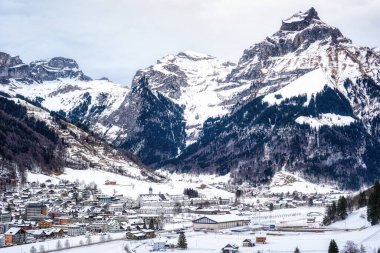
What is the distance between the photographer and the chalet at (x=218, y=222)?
144m

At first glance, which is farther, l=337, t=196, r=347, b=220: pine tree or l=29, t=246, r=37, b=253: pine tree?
l=337, t=196, r=347, b=220: pine tree

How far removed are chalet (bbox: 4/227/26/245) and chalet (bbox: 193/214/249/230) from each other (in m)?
38.7

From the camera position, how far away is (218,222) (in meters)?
146

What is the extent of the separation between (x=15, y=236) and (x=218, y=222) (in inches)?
1797

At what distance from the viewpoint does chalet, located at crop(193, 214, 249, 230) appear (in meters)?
144

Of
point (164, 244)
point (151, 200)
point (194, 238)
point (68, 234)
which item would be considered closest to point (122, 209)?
point (151, 200)

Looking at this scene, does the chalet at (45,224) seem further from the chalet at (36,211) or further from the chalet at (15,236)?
the chalet at (15,236)

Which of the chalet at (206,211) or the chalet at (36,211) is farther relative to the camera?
the chalet at (206,211)

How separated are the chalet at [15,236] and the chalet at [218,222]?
38.7 m

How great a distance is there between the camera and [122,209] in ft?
577

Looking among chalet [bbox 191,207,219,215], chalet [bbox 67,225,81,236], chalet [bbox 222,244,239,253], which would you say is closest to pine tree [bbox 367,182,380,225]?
chalet [bbox 222,244,239,253]

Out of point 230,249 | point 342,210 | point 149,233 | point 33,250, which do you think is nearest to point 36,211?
point 149,233

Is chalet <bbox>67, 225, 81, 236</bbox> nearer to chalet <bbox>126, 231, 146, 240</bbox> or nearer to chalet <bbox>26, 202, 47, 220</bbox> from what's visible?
chalet <bbox>126, 231, 146, 240</bbox>

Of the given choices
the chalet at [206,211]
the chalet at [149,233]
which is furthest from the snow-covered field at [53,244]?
the chalet at [206,211]
